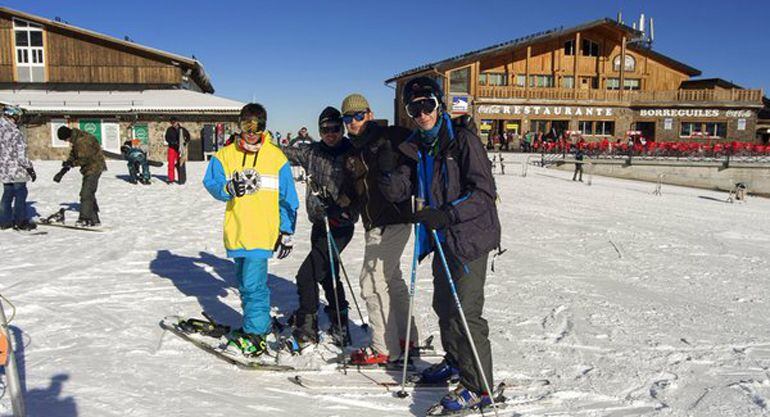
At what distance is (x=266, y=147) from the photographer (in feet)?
13.2

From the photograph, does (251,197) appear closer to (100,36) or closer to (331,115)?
(331,115)

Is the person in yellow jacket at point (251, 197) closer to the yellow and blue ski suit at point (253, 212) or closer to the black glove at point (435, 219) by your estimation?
the yellow and blue ski suit at point (253, 212)

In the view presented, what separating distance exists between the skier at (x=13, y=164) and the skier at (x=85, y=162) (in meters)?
0.63

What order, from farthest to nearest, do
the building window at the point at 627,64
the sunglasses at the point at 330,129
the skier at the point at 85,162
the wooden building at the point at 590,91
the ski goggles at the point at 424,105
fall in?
1. the building window at the point at 627,64
2. the wooden building at the point at 590,91
3. the skier at the point at 85,162
4. the sunglasses at the point at 330,129
5. the ski goggles at the point at 424,105

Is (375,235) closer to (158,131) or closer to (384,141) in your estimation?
(384,141)

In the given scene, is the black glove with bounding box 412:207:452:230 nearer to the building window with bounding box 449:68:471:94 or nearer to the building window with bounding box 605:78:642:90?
the building window with bounding box 449:68:471:94

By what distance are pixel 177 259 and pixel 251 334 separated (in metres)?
3.82

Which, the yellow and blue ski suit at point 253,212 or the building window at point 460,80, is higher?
the building window at point 460,80

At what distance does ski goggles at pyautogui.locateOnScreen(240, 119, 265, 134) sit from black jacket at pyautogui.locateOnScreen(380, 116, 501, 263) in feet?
4.60

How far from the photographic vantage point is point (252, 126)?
3.85 metres

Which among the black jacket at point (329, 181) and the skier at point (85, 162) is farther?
the skier at point (85, 162)

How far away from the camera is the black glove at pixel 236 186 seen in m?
3.88

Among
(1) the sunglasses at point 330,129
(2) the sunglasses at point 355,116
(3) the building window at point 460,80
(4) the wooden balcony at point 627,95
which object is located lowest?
(1) the sunglasses at point 330,129

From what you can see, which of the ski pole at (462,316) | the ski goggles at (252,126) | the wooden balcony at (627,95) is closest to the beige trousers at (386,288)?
the ski pole at (462,316)
